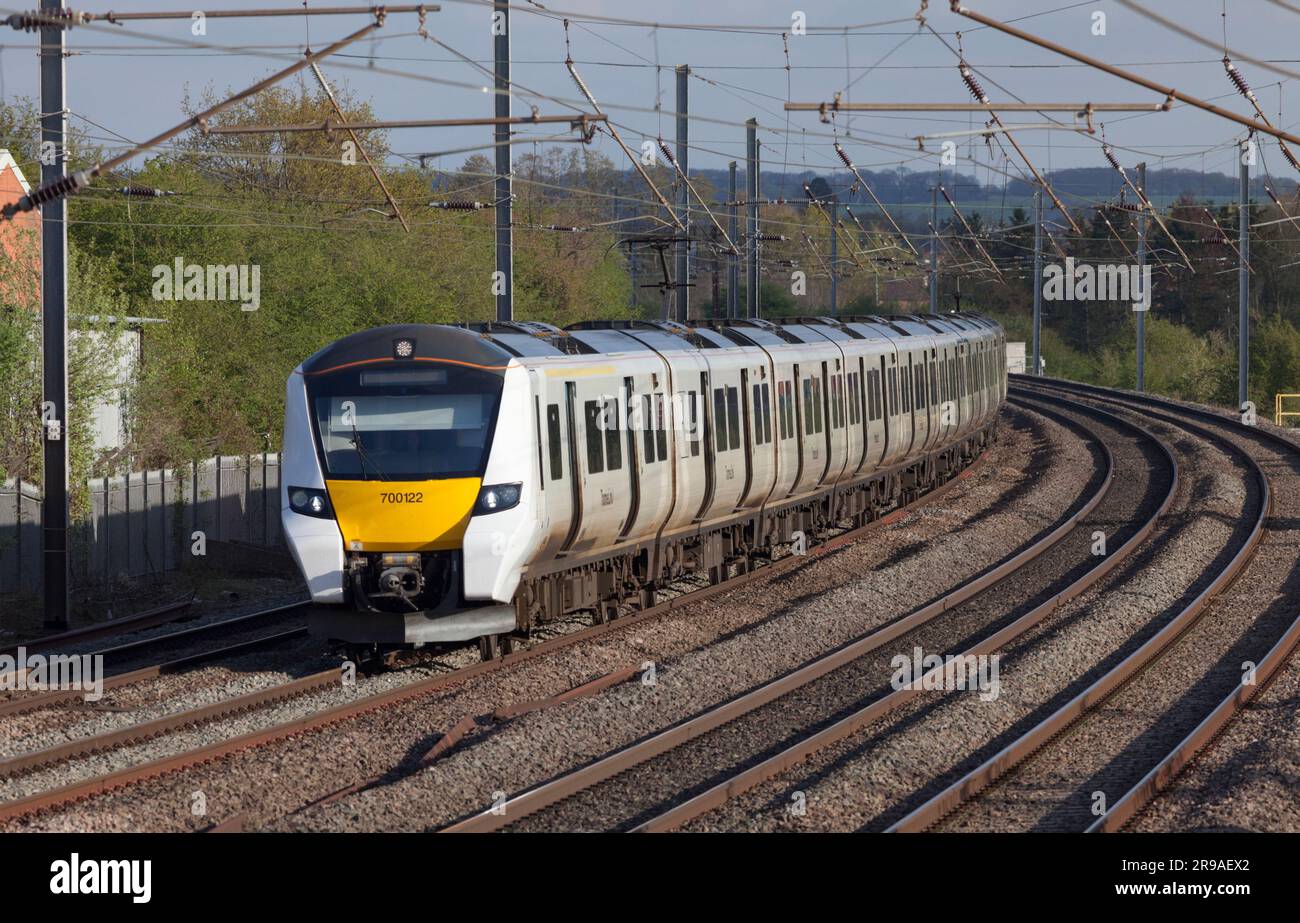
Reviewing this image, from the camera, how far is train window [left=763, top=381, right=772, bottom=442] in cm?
2003

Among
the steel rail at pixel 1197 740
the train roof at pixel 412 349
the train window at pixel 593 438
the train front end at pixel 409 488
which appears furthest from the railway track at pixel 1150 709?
the train roof at pixel 412 349

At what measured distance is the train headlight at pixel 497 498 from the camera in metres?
13.7

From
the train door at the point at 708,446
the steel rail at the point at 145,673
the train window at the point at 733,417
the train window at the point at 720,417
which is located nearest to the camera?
the steel rail at the point at 145,673

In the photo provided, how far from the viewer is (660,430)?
17016mm

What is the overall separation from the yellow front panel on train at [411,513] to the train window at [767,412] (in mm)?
6985

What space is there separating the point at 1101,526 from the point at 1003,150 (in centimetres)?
625

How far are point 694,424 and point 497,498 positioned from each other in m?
4.59

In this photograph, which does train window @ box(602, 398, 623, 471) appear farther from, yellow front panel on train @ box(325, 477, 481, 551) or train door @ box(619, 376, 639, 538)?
yellow front panel on train @ box(325, 477, 481, 551)

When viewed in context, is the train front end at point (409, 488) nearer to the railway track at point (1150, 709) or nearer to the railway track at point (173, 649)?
the railway track at point (173, 649)

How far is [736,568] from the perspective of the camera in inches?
808

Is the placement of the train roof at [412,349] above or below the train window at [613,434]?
above

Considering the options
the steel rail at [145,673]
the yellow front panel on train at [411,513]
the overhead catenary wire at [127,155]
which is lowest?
the steel rail at [145,673]

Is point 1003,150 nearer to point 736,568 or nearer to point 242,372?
point 736,568
